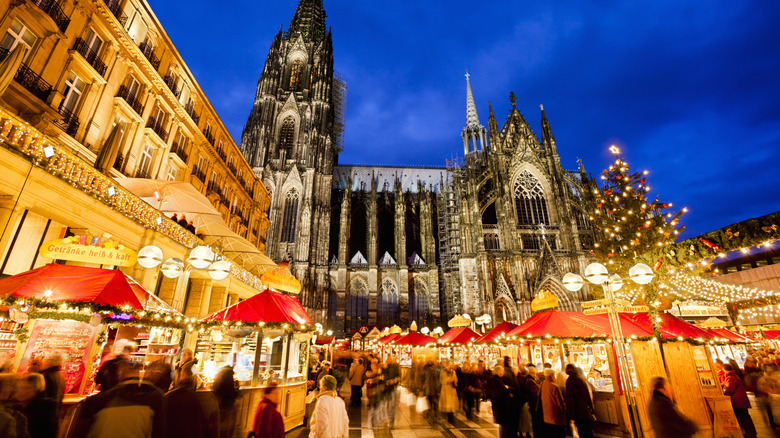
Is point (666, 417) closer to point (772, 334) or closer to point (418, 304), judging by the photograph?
point (772, 334)

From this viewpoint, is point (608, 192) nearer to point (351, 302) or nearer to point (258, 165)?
point (351, 302)

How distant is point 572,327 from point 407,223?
3311cm

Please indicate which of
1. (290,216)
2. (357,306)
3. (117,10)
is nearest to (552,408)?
(117,10)

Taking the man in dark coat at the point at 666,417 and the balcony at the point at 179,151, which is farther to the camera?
the balcony at the point at 179,151

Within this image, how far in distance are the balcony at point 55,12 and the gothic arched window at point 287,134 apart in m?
28.3

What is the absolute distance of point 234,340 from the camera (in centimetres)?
916

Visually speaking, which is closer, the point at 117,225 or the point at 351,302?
the point at 117,225

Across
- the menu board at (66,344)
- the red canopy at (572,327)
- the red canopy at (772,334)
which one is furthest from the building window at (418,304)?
the menu board at (66,344)

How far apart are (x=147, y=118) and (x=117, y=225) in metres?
5.20

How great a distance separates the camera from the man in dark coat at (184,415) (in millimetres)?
3189

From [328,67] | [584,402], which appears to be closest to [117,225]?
[584,402]

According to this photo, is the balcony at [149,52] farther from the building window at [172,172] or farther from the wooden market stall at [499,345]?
the wooden market stall at [499,345]

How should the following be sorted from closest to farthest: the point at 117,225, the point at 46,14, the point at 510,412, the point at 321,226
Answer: the point at 510,412, the point at 46,14, the point at 117,225, the point at 321,226

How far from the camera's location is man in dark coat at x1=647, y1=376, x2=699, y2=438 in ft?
11.8
